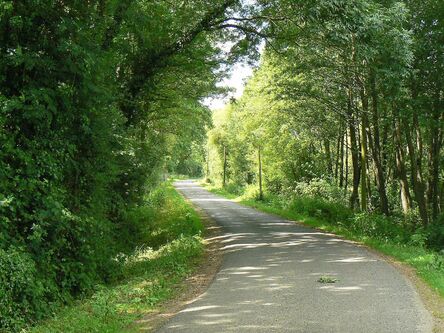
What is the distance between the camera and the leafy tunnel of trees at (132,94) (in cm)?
856

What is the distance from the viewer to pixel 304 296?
8125 millimetres

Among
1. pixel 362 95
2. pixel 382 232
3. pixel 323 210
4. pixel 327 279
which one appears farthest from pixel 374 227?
pixel 327 279

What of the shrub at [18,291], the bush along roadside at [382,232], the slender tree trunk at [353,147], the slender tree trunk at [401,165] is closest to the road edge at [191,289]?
the shrub at [18,291]

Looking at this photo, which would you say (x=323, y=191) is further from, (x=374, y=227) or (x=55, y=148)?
(x=55, y=148)

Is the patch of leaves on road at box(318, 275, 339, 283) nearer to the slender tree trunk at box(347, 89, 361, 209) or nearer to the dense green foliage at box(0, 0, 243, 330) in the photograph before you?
the dense green foliage at box(0, 0, 243, 330)

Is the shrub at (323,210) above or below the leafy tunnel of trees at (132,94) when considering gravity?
below

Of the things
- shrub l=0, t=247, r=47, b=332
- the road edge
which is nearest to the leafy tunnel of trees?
shrub l=0, t=247, r=47, b=332

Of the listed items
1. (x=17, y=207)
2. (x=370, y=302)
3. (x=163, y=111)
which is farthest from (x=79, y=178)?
(x=163, y=111)

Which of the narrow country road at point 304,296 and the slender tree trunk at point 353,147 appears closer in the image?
the narrow country road at point 304,296

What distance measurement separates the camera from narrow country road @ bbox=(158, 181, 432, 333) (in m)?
6.61

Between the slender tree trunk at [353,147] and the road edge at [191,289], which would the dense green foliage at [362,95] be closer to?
the slender tree trunk at [353,147]

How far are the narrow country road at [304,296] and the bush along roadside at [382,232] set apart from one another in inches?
28.9

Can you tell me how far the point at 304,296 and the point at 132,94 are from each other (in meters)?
10.5

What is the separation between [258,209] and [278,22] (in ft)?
52.3
